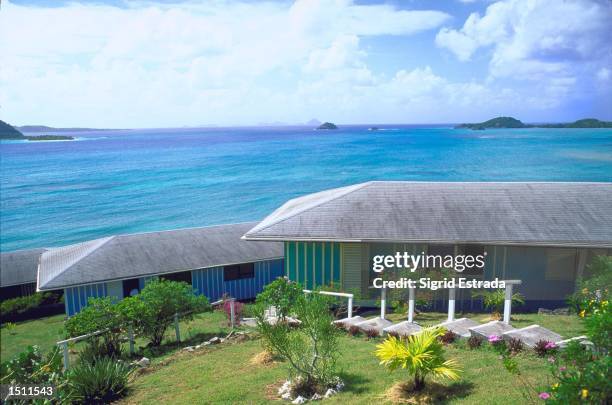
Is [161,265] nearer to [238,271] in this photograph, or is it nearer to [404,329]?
[238,271]

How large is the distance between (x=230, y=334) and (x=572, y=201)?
13844 millimetres

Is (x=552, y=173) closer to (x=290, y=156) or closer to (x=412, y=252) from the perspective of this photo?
(x=290, y=156)

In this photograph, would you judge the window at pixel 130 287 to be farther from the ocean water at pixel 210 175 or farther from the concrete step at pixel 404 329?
the ocean water at pixel 210 175

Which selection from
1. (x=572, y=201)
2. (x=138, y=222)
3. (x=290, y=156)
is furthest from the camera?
(x=290, y=156)

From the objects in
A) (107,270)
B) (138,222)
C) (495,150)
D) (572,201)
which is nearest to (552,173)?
(495,150)

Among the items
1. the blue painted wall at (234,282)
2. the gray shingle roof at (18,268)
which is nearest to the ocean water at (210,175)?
the gray shingle roof at (18,268)

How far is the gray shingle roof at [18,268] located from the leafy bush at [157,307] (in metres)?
12.9

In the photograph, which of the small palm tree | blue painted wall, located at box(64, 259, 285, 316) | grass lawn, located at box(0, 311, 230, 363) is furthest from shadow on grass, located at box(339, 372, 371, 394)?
blue painted wall, located at box(64, 259, 285, 316)

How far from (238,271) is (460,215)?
11.0 meters

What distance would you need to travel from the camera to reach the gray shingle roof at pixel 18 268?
23.2 meters

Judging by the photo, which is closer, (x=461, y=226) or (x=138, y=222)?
(x=461, y=226)

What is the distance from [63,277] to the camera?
750 inches

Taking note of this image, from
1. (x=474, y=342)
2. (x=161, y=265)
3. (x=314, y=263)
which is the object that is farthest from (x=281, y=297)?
(x=161, y=265)

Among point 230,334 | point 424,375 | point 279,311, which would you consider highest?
point 424,375
